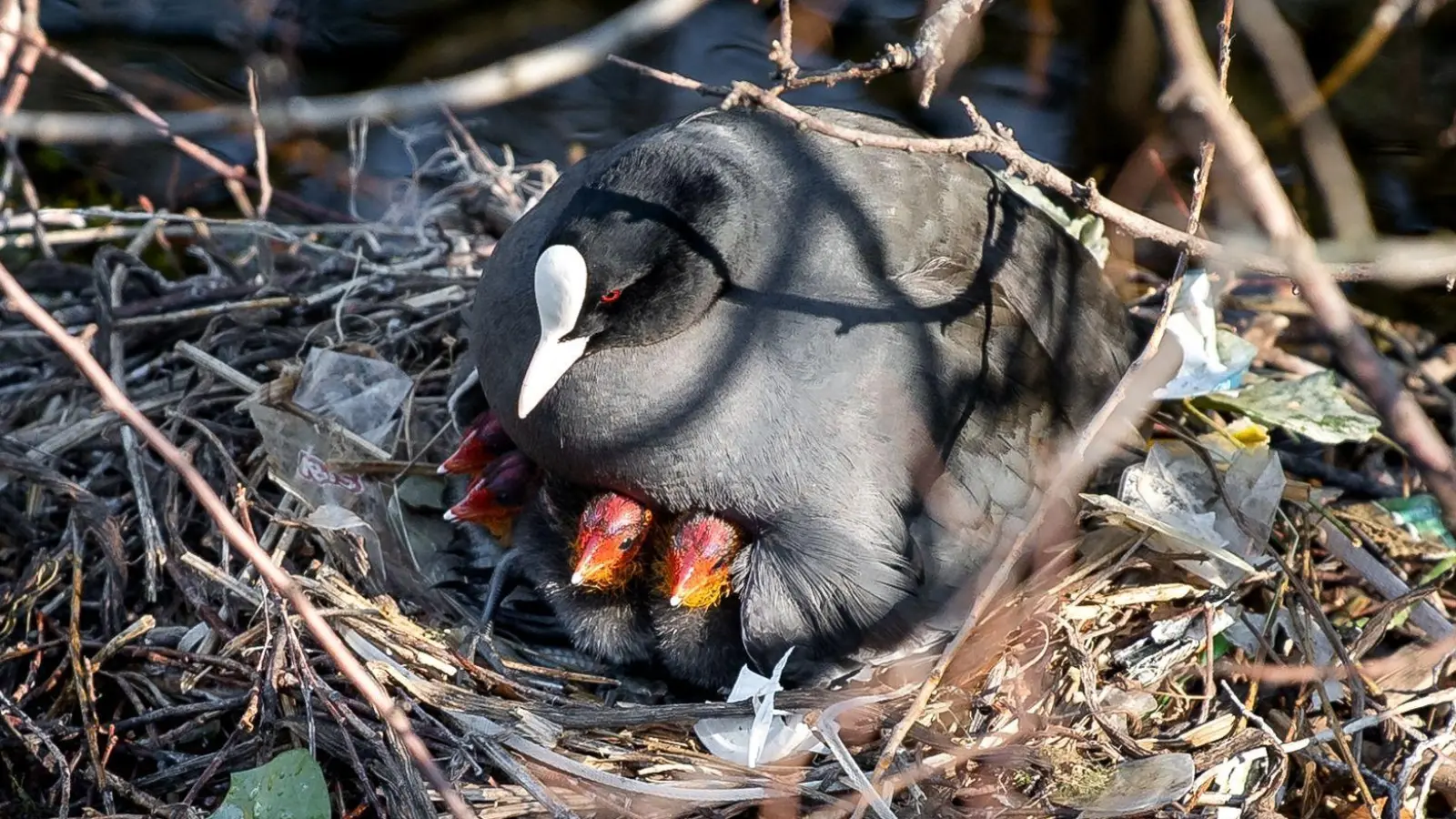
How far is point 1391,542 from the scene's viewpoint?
3.35 metres

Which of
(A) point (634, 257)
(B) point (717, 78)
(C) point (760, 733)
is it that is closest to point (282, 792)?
(C) point (760, 733)

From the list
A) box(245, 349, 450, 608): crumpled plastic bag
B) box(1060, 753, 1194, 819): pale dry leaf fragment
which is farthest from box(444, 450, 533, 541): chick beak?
box(1060, 753, 1194, 819): pale dry leaf fragment

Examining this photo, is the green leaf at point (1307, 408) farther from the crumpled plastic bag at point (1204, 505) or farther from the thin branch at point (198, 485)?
the thin branch at point (198, 485)

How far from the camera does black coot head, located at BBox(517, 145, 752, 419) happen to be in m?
2.78

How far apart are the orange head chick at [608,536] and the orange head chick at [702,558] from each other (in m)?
0.10

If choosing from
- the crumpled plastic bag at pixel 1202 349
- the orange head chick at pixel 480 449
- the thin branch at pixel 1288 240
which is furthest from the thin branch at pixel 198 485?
the crumpled plastic bag at pixel 1202 349

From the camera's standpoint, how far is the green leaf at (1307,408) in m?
3.46

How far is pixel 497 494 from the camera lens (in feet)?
10.9

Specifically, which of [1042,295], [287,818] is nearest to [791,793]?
[287,818]

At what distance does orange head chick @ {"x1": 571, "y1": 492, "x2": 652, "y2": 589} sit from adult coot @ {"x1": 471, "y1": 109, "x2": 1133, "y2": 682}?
4cm

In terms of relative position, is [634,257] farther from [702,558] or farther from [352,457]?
[352,457]

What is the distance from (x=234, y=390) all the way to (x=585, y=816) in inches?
61.1

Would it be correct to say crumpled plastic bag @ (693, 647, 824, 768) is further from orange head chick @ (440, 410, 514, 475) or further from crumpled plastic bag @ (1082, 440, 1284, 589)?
orange head chick @ (440, 410, 514, 475)

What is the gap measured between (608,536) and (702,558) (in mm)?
228
